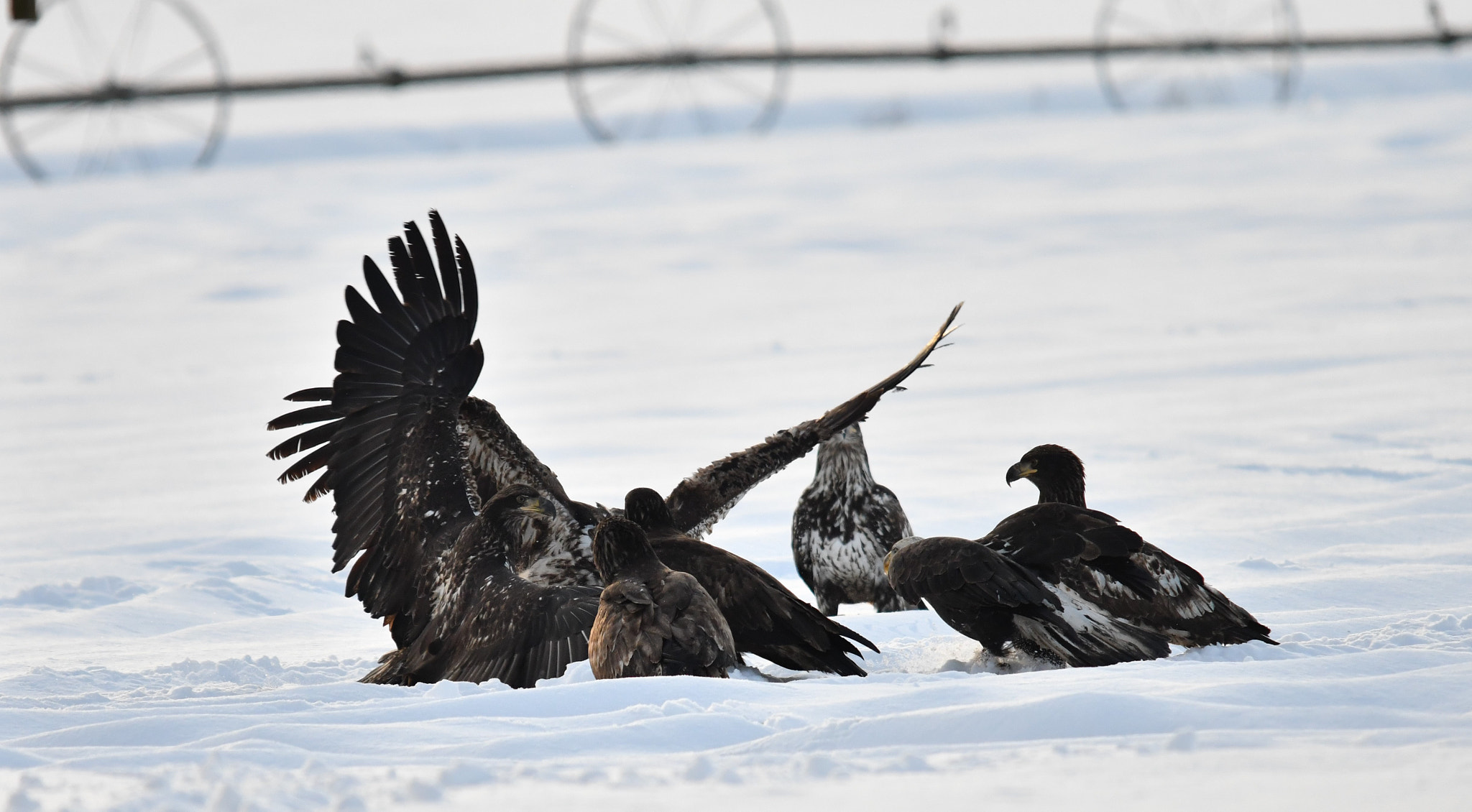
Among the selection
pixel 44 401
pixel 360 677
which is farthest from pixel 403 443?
pixel 44 401

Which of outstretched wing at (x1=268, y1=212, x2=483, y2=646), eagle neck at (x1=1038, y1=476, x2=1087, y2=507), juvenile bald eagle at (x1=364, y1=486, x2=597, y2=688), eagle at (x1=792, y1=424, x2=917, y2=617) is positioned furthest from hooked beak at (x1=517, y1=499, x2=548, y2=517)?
eagle neck at (x1=1038, y1=476, x2=1087, y2=507)

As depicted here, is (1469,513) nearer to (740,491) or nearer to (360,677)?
(740,491)

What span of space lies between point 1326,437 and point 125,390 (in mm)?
9991

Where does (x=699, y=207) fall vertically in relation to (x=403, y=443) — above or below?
above

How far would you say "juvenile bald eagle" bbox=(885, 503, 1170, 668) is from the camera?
17.1 ft

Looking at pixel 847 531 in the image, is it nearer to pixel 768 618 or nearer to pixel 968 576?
pixel 768 618

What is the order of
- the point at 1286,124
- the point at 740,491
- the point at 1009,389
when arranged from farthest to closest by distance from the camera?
the point at 1286,124
the point at 1009,389
the point at 740,491

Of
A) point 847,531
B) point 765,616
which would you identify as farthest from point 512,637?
point 847,531

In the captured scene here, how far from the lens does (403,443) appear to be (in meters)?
6.19

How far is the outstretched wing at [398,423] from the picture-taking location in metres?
6.09

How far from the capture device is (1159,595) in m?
5.46

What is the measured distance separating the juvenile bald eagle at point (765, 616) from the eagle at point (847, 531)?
4.42ft

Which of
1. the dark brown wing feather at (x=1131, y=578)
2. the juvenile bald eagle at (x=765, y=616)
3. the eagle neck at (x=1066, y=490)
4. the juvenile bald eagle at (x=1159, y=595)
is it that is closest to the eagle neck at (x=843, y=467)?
the eagle neck at (x=1066, y=490)

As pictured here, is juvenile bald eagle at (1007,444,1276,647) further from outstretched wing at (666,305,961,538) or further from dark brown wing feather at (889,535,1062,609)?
outstretched wing at (666,305,961,538)
